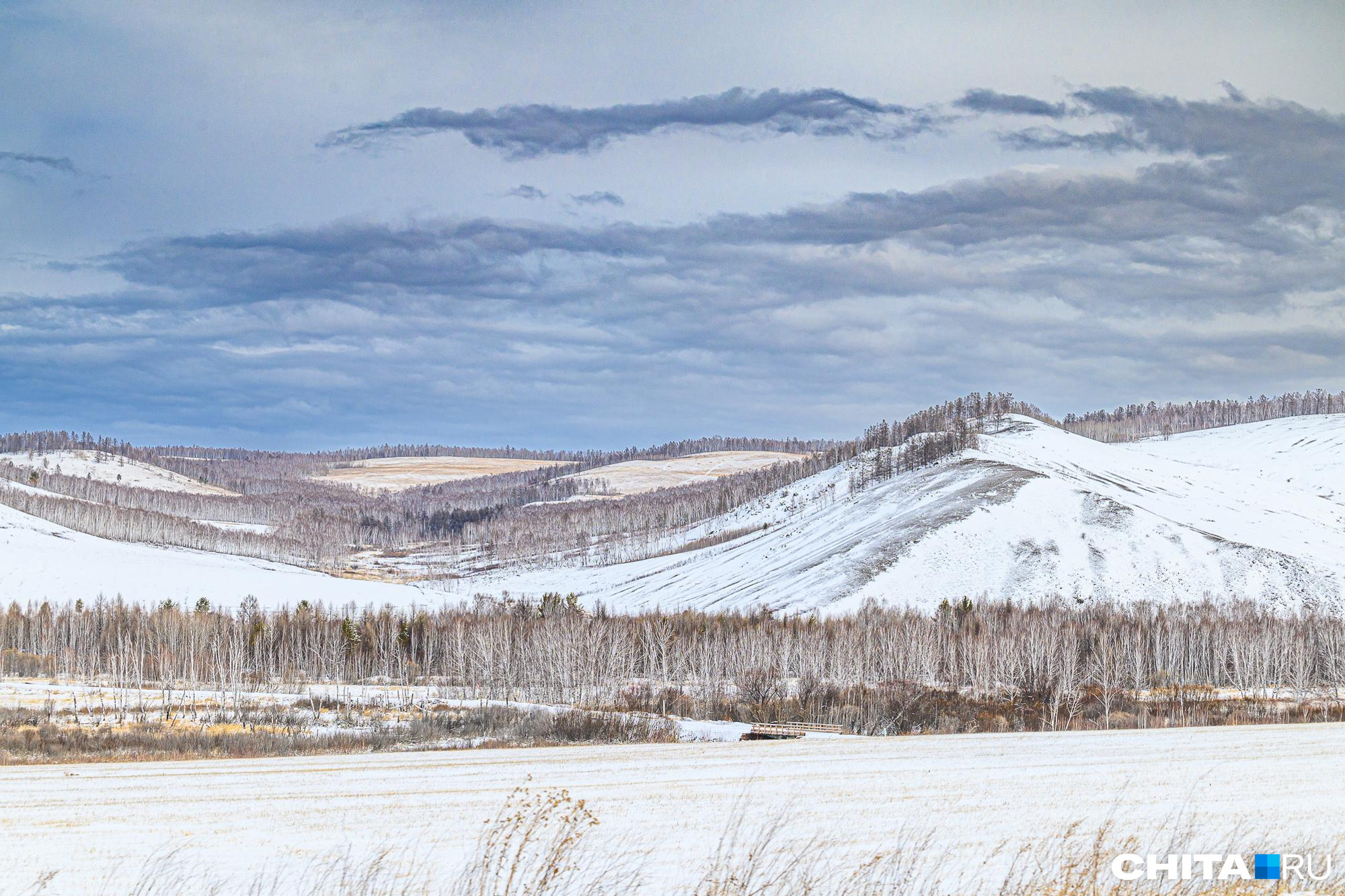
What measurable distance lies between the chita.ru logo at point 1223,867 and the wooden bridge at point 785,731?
96.1ft

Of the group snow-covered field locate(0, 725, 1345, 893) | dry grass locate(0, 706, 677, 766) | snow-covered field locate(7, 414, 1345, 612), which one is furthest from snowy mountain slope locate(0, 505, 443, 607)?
snow-covered field locate(0, 725, 1345, 893)

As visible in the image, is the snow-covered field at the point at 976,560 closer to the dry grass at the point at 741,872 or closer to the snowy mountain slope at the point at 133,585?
the snowy mountain slope at the point at 133,585

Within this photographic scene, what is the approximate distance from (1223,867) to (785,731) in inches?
1331

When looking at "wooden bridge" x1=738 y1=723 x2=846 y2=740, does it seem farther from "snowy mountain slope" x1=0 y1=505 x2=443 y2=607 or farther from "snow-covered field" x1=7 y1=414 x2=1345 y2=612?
"snowy mountain slope" x1=0 y1=505 x2=443 y2=607

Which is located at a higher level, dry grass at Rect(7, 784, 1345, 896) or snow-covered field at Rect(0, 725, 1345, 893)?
dry grass at Rect(7, 784, 1345, 896)

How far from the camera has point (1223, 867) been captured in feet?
67.1

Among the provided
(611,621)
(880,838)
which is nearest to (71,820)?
(880,838)

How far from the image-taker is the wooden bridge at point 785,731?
52.2 meters

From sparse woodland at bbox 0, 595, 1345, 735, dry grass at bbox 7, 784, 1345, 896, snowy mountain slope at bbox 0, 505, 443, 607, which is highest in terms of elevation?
snowy mountain slope at bbox 0, 505, 443, 607

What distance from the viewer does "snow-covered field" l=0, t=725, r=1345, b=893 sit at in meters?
25.0

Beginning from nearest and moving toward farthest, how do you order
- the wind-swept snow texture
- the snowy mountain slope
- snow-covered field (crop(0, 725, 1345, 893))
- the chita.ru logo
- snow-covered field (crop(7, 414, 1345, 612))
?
the chita.ru logo, snow-covered field (crop(0, 725, 1345, 893)), the wind-swept snow texture, snow-covered field (crop(7, 414, 1345, 612)), the snowy mountain slope

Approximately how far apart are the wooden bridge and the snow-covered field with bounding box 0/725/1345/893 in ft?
24.1

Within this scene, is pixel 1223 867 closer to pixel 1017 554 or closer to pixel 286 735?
pixel 286 735

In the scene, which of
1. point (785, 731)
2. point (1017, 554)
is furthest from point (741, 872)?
point (1017, 554)
